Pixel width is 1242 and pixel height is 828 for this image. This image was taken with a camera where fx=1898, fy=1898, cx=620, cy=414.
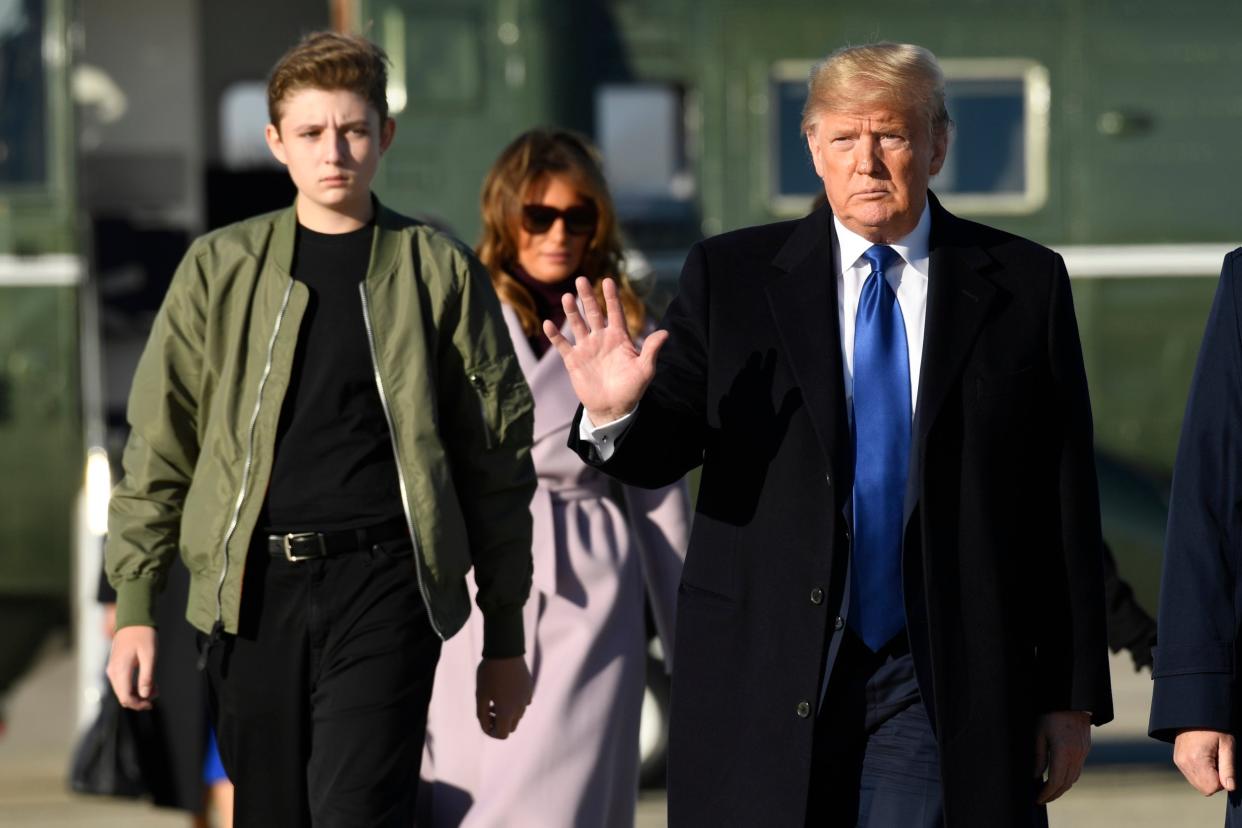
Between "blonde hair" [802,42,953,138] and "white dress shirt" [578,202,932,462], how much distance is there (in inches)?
6.9

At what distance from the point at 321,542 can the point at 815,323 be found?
95cm

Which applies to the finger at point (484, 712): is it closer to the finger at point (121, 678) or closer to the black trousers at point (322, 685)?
the black trousers at point (322, 685)

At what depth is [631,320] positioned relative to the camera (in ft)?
14.3

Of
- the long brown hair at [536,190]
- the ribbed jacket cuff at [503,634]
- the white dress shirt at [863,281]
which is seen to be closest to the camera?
the white dress shirt at [863,281]

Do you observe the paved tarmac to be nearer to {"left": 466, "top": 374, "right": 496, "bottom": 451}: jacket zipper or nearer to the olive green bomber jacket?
the olive green bomber jacket

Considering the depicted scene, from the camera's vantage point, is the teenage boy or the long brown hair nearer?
the teenage boy

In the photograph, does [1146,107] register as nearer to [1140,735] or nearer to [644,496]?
[1140,735]

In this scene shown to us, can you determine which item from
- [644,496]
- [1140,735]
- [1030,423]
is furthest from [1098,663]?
[1140,735]

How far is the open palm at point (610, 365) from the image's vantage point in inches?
110

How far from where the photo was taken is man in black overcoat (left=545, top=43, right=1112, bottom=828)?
2.79 meters

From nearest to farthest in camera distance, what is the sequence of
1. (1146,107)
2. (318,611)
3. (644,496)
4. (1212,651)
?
(1212,651)
(318,611)
(644,496)
(1146,107)

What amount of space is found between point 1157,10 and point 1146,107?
321 millimetres

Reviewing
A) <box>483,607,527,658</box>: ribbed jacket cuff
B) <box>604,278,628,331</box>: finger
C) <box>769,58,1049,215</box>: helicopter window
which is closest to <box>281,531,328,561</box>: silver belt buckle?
<box>483,607,527,658</box>: ribbed jacket cuff

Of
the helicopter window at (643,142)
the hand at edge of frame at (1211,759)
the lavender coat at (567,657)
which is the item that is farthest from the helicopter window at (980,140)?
A: the hand at edge of frame at (1211,759)
